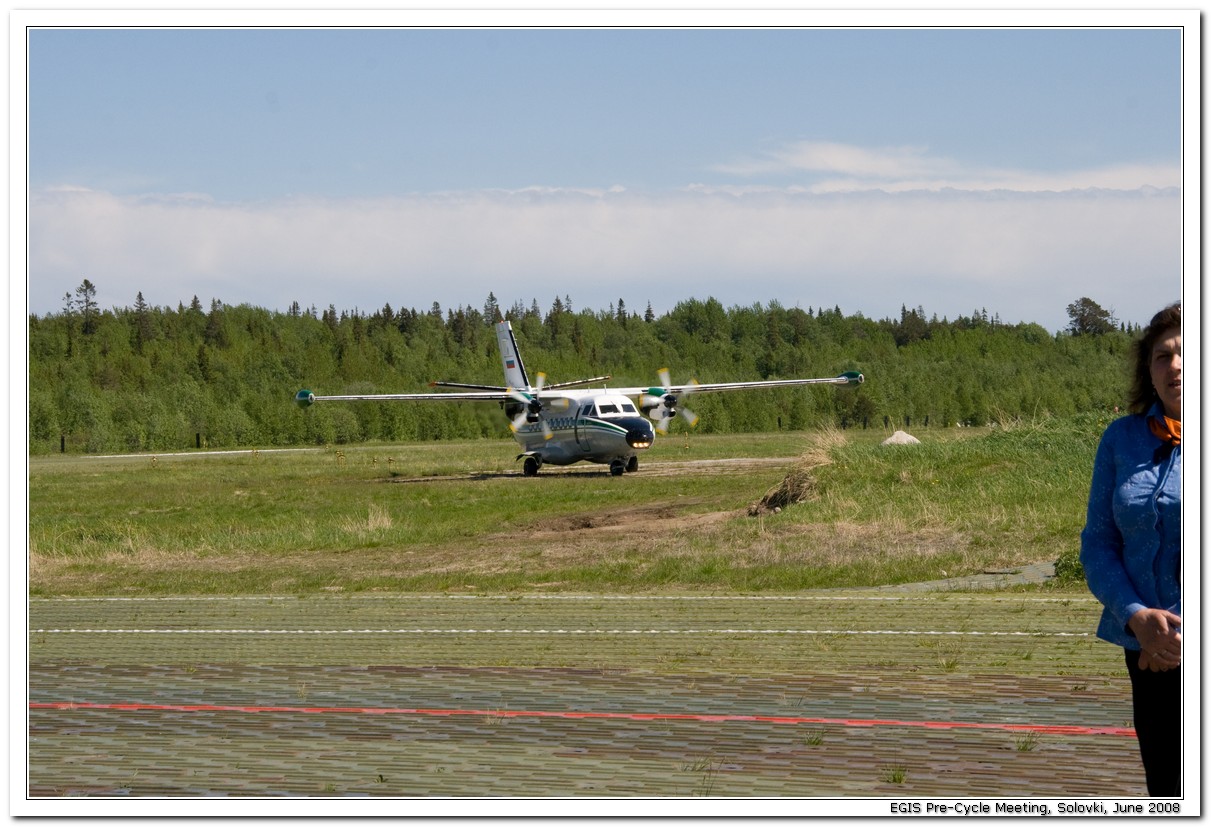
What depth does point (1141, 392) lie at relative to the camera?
15.2ft

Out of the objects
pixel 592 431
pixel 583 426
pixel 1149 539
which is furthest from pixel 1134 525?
pixel 583 426

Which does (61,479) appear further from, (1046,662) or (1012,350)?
(1012,350)

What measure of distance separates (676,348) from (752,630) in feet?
429

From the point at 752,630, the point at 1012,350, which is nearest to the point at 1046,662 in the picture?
the point at 752,630

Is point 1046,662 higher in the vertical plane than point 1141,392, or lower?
lower

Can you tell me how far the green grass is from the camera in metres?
18.7

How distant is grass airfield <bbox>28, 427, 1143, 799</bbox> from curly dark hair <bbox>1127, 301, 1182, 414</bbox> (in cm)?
258

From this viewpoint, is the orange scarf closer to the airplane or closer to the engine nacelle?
the airplane

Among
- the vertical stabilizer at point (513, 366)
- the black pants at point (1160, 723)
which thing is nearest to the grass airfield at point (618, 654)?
the black pants at point (1160, 723)

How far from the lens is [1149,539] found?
4.45 m

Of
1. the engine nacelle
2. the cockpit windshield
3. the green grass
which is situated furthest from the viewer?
the engine nacelle

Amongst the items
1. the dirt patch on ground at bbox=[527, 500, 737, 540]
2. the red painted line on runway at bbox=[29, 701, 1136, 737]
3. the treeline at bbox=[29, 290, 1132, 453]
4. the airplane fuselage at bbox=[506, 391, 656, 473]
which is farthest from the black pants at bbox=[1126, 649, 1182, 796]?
the treeline at bbox=[29, 290, 1132, 453]

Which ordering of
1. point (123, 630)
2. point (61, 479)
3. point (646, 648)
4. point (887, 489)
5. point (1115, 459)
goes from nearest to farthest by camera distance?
1. point (1115, 459)
2. point (646, 648)
3. point (123, 630)
4. point (887, 489)
5. point (61, 479)

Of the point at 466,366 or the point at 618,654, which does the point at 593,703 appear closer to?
the point at 618,654
